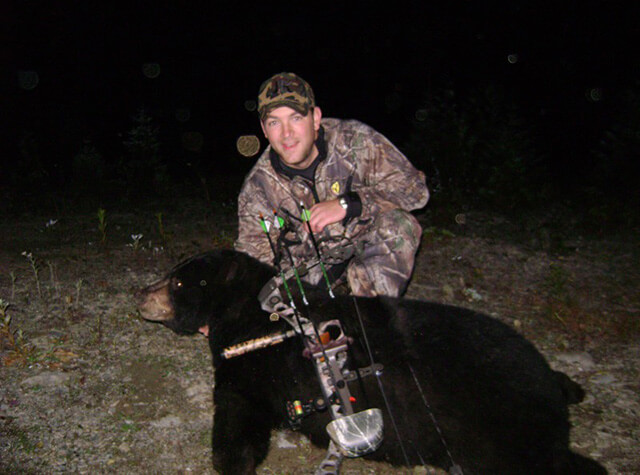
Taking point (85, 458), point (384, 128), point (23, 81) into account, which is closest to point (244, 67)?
point (384, 128)

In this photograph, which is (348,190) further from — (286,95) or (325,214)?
(286,95)

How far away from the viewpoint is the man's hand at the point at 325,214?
302cm

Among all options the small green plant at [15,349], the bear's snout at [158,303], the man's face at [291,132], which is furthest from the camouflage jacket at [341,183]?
the small green plant at [15,349]

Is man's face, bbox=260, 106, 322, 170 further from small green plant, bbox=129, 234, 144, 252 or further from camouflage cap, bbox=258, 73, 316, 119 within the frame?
small green plant, bbox=129, 234, 144, 252

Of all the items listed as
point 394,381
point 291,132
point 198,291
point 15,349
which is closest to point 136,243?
point 15,349

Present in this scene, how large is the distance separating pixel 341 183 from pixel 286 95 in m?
0.81

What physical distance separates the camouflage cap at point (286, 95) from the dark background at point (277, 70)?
3634mm

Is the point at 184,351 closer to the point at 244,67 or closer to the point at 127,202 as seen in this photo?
the point at 127,202

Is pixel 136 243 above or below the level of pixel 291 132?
below

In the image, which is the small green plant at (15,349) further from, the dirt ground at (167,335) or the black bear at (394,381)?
the black bear at (394,381)

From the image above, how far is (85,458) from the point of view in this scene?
7.86ft

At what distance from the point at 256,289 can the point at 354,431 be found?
134cm

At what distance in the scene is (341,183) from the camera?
345 cm

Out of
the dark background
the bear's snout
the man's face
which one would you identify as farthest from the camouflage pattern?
the dark background
